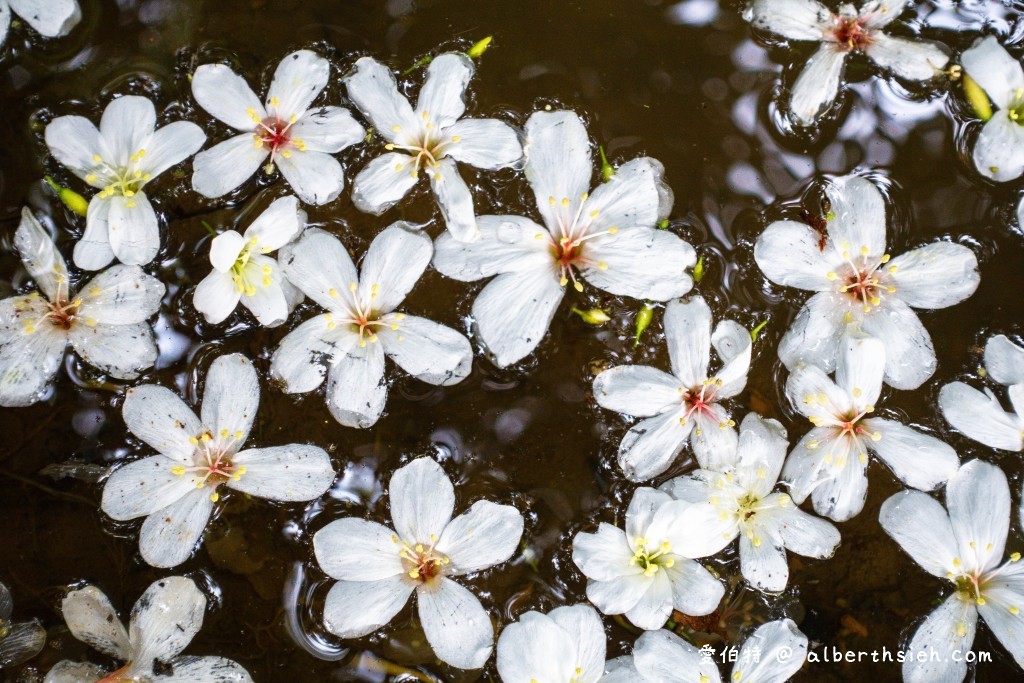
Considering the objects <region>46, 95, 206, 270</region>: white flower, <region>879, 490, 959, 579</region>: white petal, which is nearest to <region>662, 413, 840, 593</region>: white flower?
<region>879, 490, 959, 579</region>: white petal

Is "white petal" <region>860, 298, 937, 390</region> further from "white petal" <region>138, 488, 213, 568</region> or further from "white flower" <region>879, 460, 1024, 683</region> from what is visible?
"white petal" <region>138, 488, 213, 568</region>

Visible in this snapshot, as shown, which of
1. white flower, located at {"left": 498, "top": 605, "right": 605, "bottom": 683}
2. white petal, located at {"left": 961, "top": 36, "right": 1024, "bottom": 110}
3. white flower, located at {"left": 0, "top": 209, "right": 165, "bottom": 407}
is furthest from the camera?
white petal, located at {"left": 961, "top": 36, "right": 1024, "bottom": 110}

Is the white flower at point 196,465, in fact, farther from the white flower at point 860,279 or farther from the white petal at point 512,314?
the white flower at point 860,279

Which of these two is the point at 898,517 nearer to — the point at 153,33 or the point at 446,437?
the point at 446,437

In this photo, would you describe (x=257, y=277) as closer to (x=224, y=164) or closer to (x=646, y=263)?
(x=224, y=164)

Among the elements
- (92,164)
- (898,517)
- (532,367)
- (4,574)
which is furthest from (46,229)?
(898,517)

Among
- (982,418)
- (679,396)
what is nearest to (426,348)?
(679,396)
